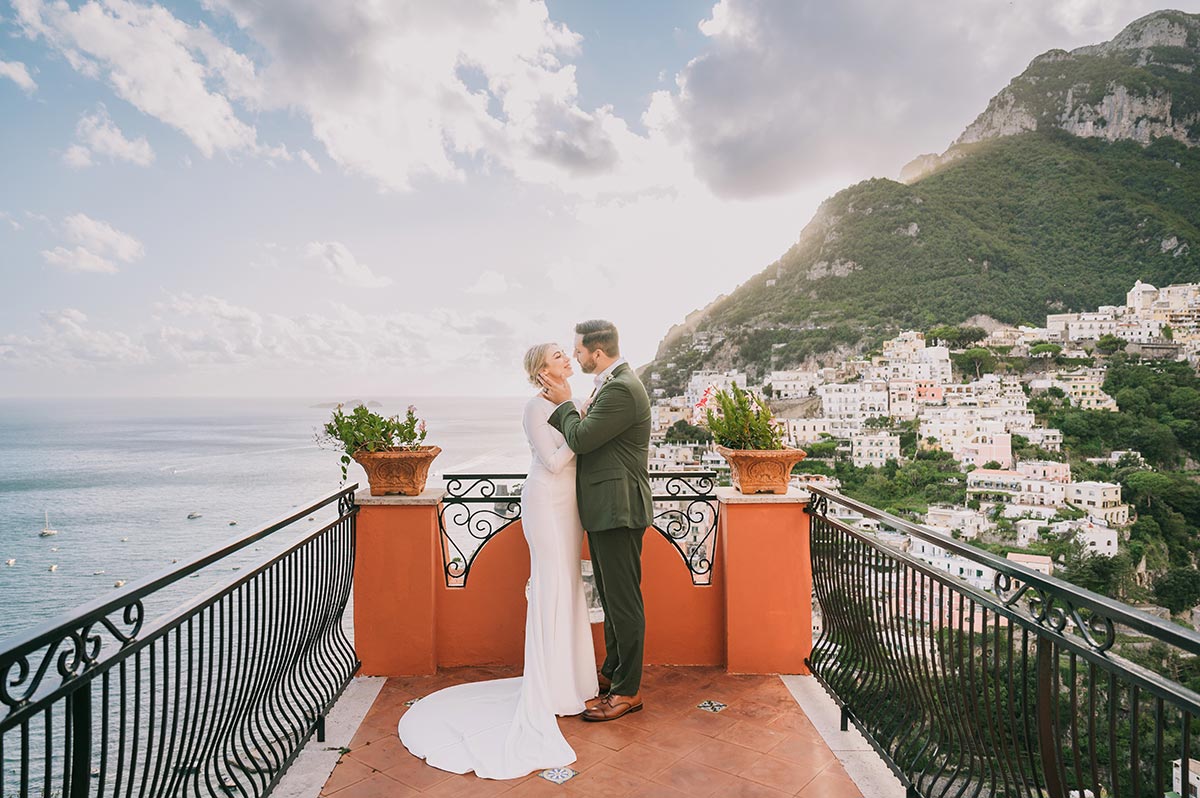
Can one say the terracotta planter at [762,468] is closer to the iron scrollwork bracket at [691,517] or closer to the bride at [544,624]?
the iron scrollwork bracket at [691,517]

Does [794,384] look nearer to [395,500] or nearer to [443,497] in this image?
[443,497]

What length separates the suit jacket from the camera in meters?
2.77

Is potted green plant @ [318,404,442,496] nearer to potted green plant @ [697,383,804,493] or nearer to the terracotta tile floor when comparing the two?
the terracotta tile floor

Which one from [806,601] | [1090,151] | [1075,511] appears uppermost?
[1090,151]

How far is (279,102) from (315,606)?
58.3 m

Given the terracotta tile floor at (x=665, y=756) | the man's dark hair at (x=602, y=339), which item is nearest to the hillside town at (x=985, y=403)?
the terracotta tile floor at (x=665, y=756)

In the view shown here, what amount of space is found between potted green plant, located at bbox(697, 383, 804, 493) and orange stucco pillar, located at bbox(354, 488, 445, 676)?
1547 millimetres

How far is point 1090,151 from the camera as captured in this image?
66375 mm

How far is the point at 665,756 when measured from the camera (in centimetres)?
266

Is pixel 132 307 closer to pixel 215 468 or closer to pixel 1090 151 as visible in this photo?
pixel 215 468

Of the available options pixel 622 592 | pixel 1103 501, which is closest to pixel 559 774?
pixel 622 592

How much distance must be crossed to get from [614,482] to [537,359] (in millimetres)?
641

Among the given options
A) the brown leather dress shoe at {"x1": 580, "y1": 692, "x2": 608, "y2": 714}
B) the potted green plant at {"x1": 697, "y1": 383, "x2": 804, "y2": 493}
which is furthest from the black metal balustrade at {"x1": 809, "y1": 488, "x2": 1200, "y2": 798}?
the brown leather dress shoe at {"x1": 580, "y1": 692, "x2": 608, "y2": 714}

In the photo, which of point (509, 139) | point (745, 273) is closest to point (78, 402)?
point (745, 273)
